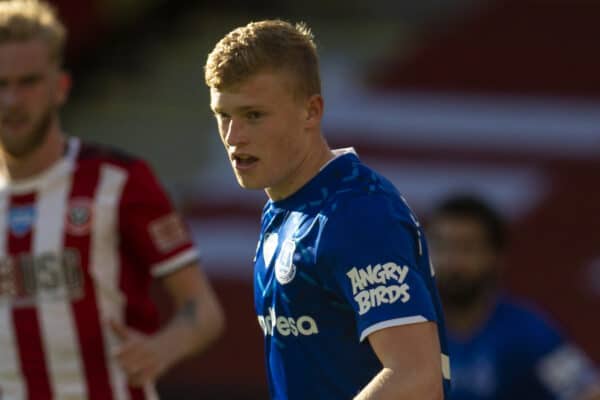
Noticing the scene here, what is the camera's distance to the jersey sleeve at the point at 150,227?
14.8 ft

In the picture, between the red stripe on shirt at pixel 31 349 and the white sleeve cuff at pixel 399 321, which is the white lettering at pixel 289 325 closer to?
the white sleeve cuff at pixel 399 321

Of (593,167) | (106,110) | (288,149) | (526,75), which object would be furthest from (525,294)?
(288,149)

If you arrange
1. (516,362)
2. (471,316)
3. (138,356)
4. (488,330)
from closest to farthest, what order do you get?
1. (138,356)
2. (516,362)
3. (488,330)
4. (471,316)

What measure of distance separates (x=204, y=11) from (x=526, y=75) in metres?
3.23

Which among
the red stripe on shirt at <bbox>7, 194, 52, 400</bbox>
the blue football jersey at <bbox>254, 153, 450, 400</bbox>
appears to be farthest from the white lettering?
the red stripe on shirt at <bbox>7, 194, 52, 400</bbox>

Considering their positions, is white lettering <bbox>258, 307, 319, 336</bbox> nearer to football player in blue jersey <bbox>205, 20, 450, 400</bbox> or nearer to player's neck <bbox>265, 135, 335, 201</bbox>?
football player in blue jersey <bbox>205, 20, 450, 400</bbox>

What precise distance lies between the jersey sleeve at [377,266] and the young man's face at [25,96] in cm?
181

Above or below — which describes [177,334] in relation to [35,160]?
below

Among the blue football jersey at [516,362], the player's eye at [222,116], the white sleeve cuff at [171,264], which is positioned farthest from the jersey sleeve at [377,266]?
the blue football jersey at [516,362]

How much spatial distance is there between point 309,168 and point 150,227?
1.45 meters

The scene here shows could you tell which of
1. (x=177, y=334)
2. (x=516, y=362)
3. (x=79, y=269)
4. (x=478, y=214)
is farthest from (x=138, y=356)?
(x=478, y=214)

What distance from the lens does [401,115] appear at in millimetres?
11672

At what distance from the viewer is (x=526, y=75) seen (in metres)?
11.6

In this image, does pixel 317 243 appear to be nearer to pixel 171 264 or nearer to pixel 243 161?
pixel 243 161
